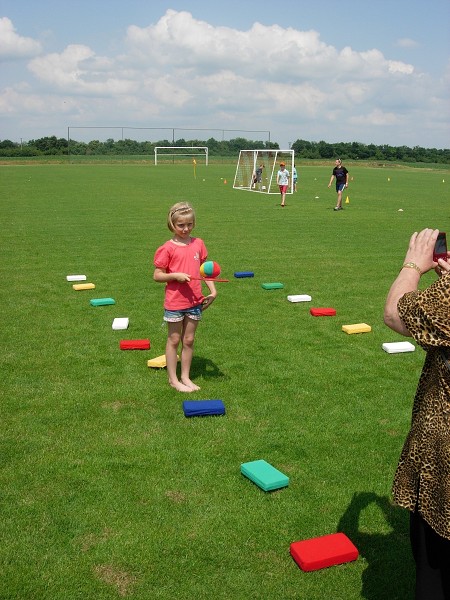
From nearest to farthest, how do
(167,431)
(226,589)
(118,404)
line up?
(226,589) < (167,431) < (118,404)

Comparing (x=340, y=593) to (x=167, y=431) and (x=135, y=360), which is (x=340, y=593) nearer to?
(x=167, y=431)

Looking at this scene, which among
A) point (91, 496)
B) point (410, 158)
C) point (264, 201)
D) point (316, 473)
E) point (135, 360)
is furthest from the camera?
point (410, 158)

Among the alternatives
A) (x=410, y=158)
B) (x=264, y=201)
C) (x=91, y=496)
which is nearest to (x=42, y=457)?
(x=91, y=496)

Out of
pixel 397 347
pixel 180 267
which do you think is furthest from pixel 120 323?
pixel 397 347

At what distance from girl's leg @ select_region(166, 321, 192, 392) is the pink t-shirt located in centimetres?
22

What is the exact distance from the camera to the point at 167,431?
5445 millimetres

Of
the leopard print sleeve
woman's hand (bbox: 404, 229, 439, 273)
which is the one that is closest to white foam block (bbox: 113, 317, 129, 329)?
woman's hand (bbox: 404, 229, 439, 273)

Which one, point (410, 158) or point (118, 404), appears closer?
point (118, 404)

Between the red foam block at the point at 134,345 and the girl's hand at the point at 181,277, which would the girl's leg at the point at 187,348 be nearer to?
the girl's hand at the point at 181,277

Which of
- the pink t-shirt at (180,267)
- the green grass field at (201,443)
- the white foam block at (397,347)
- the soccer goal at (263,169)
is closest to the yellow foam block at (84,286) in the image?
the green grass field at (201,443)

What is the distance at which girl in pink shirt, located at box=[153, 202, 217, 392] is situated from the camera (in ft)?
19.6

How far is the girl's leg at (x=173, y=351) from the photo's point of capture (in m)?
6.24

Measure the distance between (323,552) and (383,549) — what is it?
1.44ft

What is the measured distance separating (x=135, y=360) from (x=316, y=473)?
310 centimetres
